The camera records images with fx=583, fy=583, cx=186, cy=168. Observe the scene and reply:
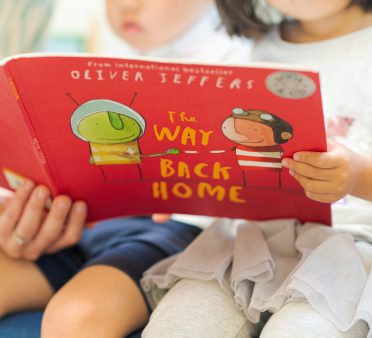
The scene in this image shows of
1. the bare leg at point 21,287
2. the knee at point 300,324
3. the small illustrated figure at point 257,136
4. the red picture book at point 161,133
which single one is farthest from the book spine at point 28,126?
the knee at point 300,324

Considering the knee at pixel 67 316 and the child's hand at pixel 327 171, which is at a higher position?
the child's hand at pixel 327 171

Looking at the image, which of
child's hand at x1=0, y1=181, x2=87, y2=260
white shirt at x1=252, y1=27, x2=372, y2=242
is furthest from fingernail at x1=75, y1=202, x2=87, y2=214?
white shirt at x1=252, y1=27, x2=372, y2=242

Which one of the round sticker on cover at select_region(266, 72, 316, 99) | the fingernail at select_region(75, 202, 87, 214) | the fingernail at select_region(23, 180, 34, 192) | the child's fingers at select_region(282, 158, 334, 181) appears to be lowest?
the fingernail at select_region(75, 202, 87, 214)

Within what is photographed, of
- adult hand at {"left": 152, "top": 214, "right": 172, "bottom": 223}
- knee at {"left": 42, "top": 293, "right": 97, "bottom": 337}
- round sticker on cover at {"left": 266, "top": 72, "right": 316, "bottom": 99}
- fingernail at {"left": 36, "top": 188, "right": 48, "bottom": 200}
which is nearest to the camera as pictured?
round sticker on cover at {"left": 266, "top": 72, "right": 316, "bottom": 99}

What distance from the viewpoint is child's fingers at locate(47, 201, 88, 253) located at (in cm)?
82

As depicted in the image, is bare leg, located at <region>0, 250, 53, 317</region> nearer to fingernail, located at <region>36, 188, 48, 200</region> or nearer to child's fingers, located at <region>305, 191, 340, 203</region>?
fingernail, located at <region>36, 188, 48, 200</region>

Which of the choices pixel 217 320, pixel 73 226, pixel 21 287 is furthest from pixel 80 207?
pixel 217 320

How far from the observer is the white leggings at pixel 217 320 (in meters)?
0.61

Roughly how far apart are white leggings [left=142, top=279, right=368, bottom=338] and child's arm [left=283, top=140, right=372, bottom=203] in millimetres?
130

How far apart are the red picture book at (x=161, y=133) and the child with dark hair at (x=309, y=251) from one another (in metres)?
0.04

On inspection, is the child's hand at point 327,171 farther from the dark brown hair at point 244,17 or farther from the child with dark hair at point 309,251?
the dark brown hair at point 244,17

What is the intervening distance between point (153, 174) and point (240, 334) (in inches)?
9.3

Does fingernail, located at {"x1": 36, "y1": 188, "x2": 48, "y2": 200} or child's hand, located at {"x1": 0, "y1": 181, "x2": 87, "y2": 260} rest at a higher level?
fingernail, located at {"x1": 36, "y1": 188, "x2": 48, "y2": 200}

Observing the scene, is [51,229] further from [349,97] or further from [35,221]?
[349,97]
